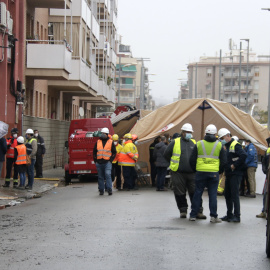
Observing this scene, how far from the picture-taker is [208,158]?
14008mm

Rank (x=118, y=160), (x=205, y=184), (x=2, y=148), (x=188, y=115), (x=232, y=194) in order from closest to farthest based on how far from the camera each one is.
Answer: (x=205, y=184) < (x=232, y=194) < (x=2, y=148) < (x=118, y=160) < (x=188, y=115)

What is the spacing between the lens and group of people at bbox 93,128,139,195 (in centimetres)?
2092

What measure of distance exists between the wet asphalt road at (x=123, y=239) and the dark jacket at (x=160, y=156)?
5.11m

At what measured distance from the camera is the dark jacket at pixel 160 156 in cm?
2296

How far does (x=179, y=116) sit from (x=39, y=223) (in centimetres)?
1223

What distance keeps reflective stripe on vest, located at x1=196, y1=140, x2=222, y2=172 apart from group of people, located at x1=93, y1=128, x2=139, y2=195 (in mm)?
7085

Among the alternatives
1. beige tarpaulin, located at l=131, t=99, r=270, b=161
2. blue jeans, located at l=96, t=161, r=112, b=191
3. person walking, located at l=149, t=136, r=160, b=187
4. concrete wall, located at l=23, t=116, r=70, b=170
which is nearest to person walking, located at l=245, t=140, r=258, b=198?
beige tarpaulin, located at l=131, t=99, r=270, b=161

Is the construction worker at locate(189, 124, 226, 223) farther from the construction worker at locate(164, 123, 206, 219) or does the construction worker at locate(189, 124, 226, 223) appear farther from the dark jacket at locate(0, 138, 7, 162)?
the dark jacket at locate(0, 138, 7, 162)

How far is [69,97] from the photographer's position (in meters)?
46.8

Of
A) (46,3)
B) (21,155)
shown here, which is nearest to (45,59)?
(46,3)

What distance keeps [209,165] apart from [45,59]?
18.6m

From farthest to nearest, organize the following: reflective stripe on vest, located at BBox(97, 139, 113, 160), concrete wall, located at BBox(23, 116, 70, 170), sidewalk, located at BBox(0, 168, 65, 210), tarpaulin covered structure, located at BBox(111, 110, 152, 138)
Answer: tarpaulin covered structure, located at BBox(111, 110, 152, 138) < concrete wall, located at BBox(23, 116, 70, 170) < reflective stripe on vest, located at BBox(97, 139, 113, 160) < sidewalk, located at BBox(0, 168, 65, 210)

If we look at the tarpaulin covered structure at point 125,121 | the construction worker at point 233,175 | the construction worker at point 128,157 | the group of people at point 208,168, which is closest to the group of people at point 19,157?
the construction worker at point 128,157

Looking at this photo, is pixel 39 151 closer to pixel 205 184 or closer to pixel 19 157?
pixel 19 157
